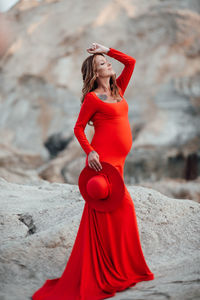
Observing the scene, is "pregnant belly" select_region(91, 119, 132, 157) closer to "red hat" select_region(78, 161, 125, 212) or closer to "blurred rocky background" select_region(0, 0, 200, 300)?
"red hat" select_region(78, 161, 125, 212)

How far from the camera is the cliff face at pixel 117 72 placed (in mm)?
8273

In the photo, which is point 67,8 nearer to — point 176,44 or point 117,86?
point 176,44

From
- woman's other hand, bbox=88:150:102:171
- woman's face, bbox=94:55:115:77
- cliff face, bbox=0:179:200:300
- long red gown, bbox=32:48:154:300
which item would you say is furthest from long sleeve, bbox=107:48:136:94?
cliff face, bbox=0:179:200:300

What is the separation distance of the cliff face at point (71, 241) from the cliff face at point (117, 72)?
443cm

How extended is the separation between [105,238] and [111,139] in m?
0.63

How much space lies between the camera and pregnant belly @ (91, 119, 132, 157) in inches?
91.0

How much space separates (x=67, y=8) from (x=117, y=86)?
26.6ft

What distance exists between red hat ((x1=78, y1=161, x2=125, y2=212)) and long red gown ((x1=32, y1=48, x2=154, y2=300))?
63 mm

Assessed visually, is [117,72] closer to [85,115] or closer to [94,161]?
[85,115]

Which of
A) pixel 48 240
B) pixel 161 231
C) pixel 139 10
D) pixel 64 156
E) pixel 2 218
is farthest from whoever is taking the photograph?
pixel 139 10

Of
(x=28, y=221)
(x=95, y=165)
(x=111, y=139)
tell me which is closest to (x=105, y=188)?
(x=95, y=165)

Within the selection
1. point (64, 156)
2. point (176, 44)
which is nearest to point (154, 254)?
point (64, 156)

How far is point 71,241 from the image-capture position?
2869 millimetres

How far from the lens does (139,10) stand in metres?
9.33
